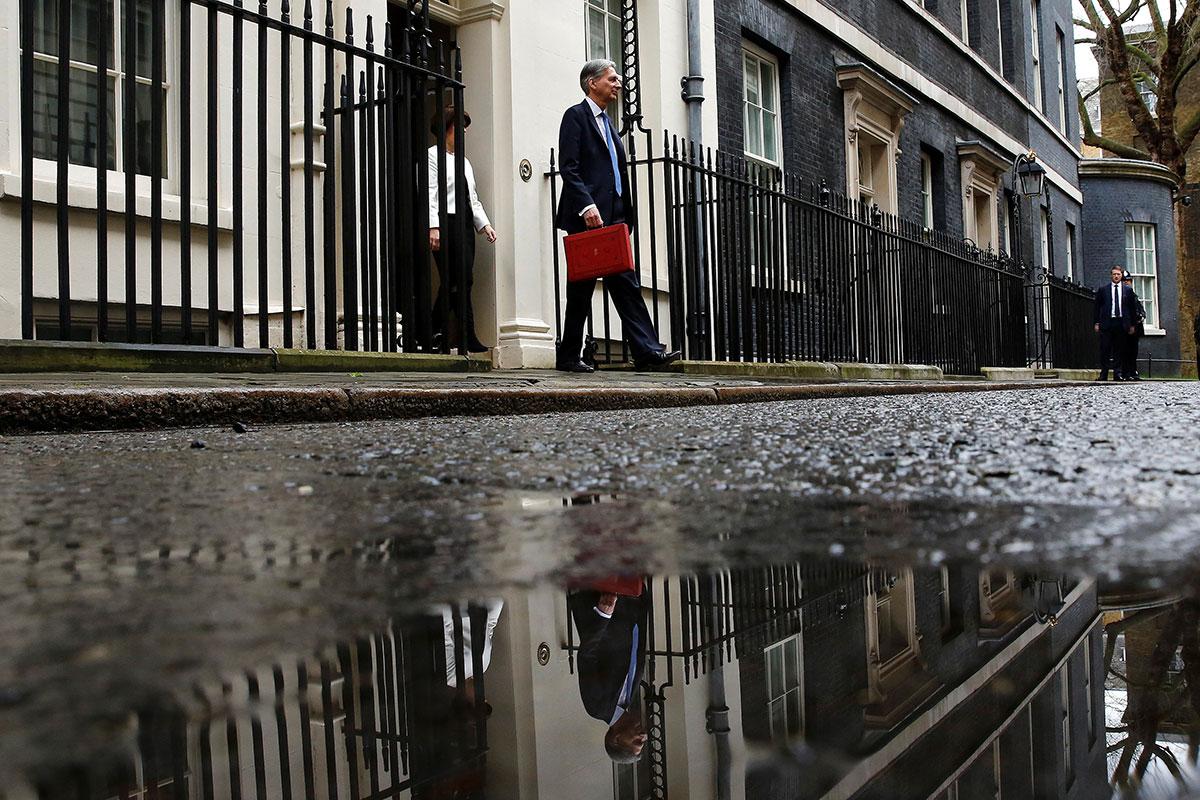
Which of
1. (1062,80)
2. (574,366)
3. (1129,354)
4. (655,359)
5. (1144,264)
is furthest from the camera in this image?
(1144,264)

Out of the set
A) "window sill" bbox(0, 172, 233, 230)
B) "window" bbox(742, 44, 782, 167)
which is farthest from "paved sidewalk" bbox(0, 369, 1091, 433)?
"window" bbox(742, 44, 782, 167)

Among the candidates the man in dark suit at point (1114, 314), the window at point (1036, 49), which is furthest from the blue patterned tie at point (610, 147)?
the window at point (1036, 49)

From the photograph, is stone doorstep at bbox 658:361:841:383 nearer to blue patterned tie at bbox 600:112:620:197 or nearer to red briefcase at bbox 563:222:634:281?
red briefcase at bbox 563:222:634:281

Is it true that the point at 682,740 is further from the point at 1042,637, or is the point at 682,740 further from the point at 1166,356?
the point at 1166,356

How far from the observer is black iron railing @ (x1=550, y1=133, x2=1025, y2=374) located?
27.1ft

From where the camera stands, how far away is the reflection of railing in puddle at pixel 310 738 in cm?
44

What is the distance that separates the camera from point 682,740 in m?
0.51

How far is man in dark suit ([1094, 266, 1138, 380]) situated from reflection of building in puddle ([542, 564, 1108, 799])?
66.8 feet

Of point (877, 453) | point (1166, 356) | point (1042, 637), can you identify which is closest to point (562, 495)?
point (877, 453)

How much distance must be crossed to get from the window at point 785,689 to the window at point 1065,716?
11 cm

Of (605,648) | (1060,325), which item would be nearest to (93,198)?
(605,648)

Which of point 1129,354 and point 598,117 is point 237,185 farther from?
point 1129,354

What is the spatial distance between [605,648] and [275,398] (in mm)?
2730

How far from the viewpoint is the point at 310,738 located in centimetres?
50
